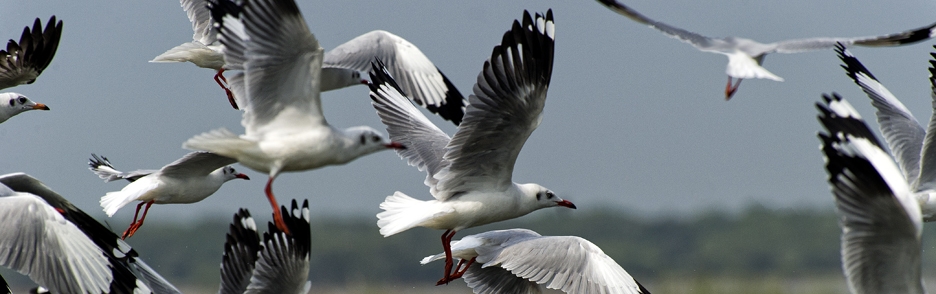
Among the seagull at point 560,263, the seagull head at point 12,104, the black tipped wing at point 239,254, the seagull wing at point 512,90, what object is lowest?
the black tipped wing at point 239,254

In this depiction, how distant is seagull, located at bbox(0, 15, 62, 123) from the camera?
686 cm

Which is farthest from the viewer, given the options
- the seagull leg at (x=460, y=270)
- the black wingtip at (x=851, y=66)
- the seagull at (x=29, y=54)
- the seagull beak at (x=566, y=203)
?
the black wingtip at (x=851, y=66)

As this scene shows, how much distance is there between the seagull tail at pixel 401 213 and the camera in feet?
19.5

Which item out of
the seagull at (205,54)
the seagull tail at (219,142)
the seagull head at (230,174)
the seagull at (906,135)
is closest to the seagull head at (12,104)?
the seagull at (205,54)

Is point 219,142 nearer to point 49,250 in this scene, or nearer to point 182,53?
point 49,250

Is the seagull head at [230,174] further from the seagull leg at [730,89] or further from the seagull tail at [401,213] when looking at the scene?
the seagull leg at [730,89]

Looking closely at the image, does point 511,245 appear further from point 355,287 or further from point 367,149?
point 355,287

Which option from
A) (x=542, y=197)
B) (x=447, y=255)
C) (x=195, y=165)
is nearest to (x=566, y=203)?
(x=542, y=197)

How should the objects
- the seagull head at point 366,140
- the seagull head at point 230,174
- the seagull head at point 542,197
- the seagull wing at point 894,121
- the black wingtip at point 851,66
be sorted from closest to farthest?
the seagull head at point 366,140 < the seagull head at point 542,197 < the seagull head at point 230,174 < the seagull wing at point 894,121 < the black wingtip at point 851,66

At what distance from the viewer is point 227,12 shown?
15.5 ft

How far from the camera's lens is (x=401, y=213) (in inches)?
241

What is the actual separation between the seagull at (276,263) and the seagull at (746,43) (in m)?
2.23

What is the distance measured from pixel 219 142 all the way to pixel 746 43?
2.90 meters

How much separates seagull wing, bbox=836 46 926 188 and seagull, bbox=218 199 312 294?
4.02m
